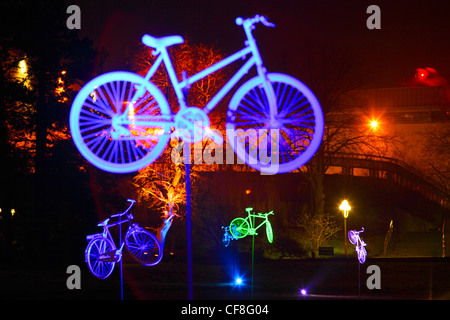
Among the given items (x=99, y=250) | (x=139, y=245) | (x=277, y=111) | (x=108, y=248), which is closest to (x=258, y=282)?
(x=139, y=245)

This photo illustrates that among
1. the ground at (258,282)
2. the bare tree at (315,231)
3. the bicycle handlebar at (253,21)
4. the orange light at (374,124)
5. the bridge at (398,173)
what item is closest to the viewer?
the bicycle handlebar at (253,21)

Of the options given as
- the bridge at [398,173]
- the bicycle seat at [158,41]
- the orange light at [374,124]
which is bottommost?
the bridge at [398,173]

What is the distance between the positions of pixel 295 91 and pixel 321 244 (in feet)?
52.6

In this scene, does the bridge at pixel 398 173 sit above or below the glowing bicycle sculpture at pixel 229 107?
below

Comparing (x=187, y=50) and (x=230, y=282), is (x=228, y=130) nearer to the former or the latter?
(x=230, y=282)

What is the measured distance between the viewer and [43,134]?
51.2 ft

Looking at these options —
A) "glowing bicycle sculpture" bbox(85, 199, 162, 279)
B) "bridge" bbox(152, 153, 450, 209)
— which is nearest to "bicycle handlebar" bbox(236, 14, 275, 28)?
"glowing bicycle sculpture" bbox(85, 199, 162, 279)

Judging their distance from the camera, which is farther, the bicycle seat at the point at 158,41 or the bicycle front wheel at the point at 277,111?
the bicycle seat at the point at 158,41

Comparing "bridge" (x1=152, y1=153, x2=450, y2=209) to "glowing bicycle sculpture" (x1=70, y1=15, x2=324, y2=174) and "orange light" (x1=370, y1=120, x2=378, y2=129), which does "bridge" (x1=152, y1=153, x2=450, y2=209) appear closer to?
"orange light" (x1=370, y1=120, x2=378, y2=129)

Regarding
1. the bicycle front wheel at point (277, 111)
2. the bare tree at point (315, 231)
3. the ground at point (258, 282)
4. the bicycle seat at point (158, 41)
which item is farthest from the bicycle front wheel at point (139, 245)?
the bare tree at point (315, 231)

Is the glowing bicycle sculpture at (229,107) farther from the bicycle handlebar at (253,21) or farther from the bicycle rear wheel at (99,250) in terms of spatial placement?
the bicycle rear wheel at (99,250)

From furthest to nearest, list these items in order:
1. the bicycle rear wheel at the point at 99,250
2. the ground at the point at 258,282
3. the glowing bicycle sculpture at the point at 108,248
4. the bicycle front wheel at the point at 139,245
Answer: the ground at the point at 258,282 < the bicycle front wheel at the point at 139,245 < the bicycle rear wheel at the point at 99,250 < the glowing bicycle sculpture at the point at 108,248

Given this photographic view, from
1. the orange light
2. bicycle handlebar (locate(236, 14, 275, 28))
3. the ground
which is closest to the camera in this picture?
bicycle handlebar (locate(236, 14, 275, 28))

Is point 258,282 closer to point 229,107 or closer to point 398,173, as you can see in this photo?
point 229,107
